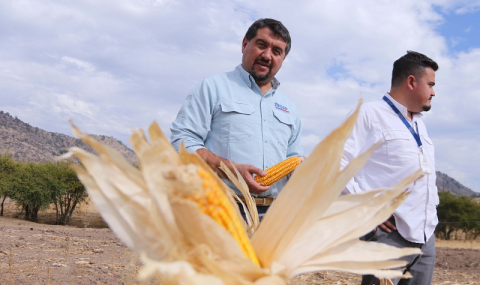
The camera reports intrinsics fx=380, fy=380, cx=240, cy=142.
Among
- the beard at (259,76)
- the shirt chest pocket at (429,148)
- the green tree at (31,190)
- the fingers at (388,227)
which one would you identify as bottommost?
the green tree at (31,190)

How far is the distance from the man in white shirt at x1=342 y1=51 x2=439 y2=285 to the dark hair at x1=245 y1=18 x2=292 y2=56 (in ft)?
3.24

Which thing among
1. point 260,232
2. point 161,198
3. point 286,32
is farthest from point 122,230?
point 286,32

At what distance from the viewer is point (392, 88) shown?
347cm

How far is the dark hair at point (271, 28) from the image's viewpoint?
266cm

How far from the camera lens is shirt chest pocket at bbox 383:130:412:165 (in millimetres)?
3039

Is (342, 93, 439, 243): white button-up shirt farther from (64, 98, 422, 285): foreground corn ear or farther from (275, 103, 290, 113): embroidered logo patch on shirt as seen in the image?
(64, 98, 422, 285): foreground corn ear

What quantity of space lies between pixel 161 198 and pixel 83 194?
25517 mm

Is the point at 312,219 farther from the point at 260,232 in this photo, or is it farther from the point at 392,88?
the point at 392,88

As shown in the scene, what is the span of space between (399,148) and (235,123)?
1436 mm

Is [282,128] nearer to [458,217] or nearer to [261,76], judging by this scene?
[261,76]

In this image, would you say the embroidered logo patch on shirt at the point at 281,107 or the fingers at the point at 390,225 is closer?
the embroidered logo patch on shirt at the point at 281,107

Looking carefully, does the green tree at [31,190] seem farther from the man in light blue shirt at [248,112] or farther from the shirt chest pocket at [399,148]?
the shirt chest pocket at [399,148]

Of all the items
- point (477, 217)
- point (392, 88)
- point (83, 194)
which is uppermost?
point (392, 88)

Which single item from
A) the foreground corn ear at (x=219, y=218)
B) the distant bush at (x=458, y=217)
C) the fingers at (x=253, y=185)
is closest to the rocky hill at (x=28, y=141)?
the distant bush at (x=458, y=217)
